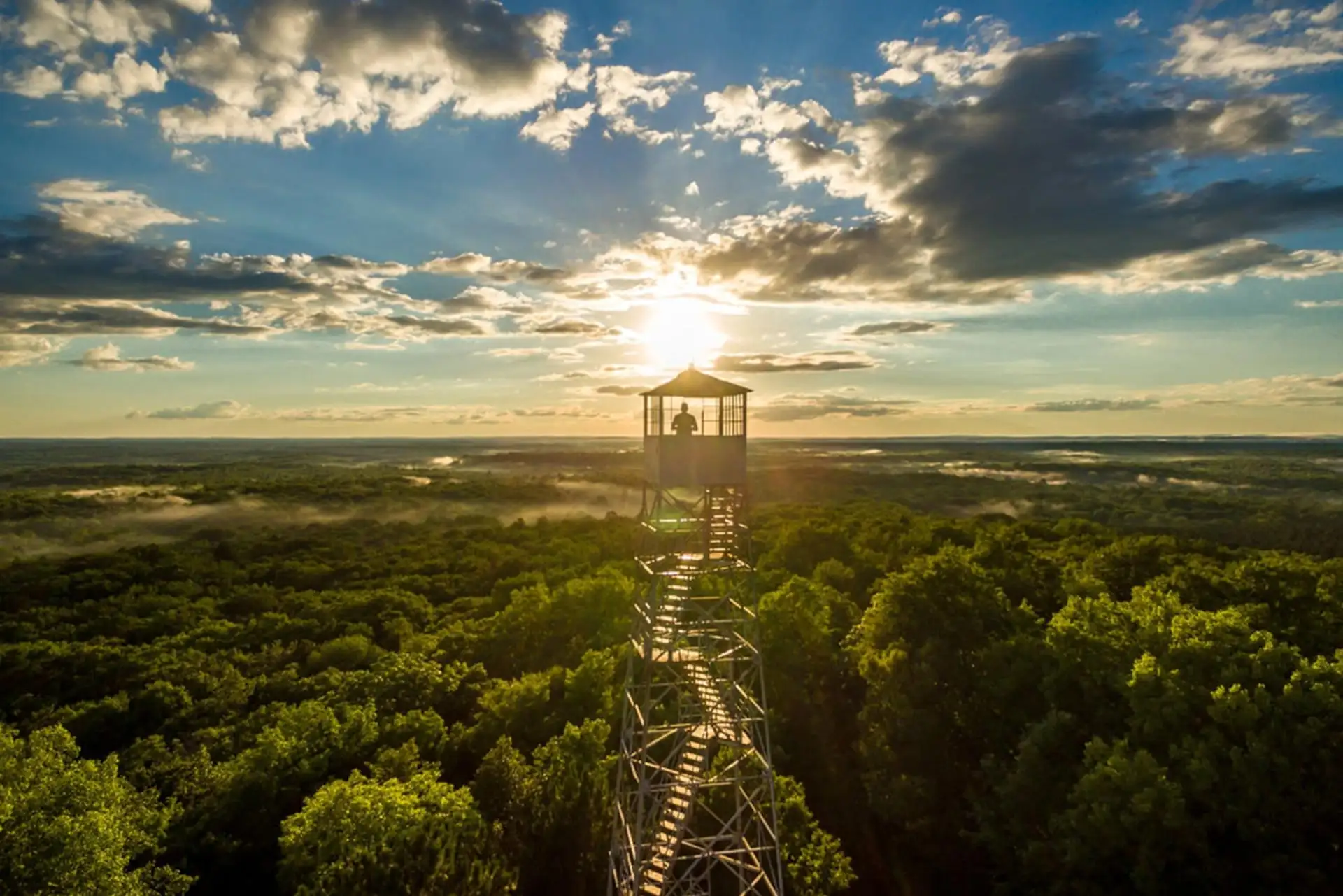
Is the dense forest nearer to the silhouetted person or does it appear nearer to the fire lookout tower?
the fire lookout tower

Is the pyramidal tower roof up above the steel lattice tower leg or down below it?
above

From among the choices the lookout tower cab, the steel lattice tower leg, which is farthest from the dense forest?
the lookout tower cab

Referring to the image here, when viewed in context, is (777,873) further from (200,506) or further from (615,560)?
(200,506)

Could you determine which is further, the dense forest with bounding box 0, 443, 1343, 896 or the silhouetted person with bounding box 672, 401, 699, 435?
the silhouetted person with bounding box 672, 401, 699, 435

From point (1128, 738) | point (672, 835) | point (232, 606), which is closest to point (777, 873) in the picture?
point (672, 835)

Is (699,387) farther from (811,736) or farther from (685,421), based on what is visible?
(811,736)
